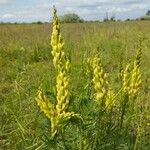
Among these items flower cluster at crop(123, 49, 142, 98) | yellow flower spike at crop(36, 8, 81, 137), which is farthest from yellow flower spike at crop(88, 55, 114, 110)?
yellow flower spike at crop(36, 8, 81, 137)

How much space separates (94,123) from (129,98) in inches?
11.1

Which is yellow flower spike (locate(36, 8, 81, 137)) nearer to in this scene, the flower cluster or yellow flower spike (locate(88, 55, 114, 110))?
yellow flower spike (locate(88, 55, 114, 110))

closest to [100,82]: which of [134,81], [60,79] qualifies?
[134,81]

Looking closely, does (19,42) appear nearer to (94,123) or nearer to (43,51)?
(43,51)

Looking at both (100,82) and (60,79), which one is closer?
(60,79)

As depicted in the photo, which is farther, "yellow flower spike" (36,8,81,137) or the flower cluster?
the flower cluster

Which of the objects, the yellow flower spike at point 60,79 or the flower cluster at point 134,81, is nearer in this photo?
the yellow flower spike at point 60,79

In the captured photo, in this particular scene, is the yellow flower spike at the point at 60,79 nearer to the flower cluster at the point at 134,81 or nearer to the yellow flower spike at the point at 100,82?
the yellow flower spike at the point at 100,82

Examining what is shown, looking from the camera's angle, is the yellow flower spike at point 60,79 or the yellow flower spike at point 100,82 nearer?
the yellow flower spike at point 60,79

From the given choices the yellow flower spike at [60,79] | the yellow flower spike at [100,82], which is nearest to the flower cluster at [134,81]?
the yellow flower spike at [100,82]

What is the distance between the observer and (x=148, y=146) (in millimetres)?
3555

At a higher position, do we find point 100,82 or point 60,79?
point 60,79

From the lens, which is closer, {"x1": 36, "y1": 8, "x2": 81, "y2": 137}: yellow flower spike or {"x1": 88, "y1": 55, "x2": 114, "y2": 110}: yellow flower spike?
{"x1": 36, "y1": 8, "x2": 81, "y2": 137}: yellow flower spike

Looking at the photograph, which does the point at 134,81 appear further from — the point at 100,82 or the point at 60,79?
the point at 60,79
